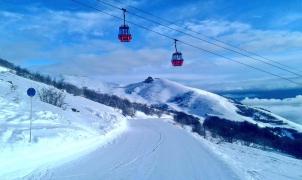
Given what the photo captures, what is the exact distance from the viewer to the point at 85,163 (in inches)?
584

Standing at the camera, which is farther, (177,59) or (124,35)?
(177,59)

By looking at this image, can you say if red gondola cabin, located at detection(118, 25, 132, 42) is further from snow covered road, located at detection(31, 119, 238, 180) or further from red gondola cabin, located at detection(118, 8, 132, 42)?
snow covered road, located at detection(31, 119, 238, 180)

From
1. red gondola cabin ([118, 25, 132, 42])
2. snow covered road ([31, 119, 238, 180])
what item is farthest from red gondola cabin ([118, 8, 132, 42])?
snow covered road ([31, 119, 238, 180])

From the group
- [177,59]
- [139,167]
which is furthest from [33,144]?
[177,59]

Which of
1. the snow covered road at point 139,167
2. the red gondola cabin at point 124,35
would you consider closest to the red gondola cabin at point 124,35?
the red gondola cabin at point 124,35

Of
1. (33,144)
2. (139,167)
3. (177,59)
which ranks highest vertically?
(177,59)

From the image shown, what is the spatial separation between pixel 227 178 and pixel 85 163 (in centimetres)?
545

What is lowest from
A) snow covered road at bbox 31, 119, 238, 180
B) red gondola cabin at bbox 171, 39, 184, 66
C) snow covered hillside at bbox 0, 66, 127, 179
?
snow covered road at bbox 31, 119, 238, 180

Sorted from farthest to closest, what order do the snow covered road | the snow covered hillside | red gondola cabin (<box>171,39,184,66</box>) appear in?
1. red gondola cabin (<box>171,39,184,66</box>)
2. the snow covered hillside
3. the snow covered road

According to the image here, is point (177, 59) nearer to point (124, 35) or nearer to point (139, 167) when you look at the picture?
point (124, 35)

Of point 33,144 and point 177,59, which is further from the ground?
point 177,59

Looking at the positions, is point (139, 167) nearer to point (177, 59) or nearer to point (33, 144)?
point (177, 59)

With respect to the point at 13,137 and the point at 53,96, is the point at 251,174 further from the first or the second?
the point at 53,96

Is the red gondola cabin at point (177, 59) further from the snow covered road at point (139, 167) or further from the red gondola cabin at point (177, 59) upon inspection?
the snow covered road at point (139, 167)
